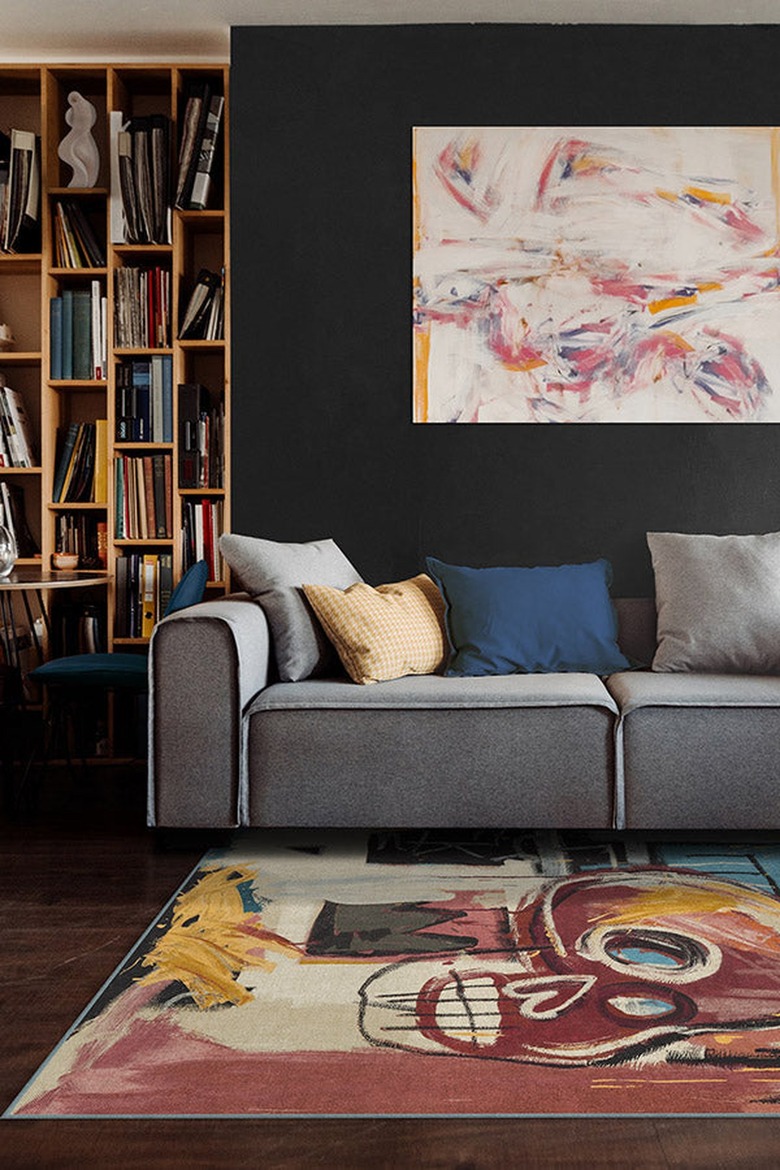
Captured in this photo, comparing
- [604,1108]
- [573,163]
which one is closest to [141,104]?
[573,163]

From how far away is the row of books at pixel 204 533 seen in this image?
4559 mm

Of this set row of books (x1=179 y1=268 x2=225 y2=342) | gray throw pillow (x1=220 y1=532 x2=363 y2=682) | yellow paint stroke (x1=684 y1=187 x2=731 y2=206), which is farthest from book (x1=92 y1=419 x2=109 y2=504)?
yellow paint stroke (x1=684 y1=187 x2=731 y2=206)

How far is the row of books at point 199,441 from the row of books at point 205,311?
21cm

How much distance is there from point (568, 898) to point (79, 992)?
119cm

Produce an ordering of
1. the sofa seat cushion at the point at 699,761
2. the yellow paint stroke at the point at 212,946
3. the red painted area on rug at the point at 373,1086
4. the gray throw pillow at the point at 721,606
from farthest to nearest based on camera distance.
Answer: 1. the gray throw pillow at the point at 721,606
2. the sofa seat cushion at the point at 699,761
3. the yellow paint stroke at the point at 212,946
4. the red painted area on rug at the point at 373,1086

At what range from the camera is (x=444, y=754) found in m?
3.16

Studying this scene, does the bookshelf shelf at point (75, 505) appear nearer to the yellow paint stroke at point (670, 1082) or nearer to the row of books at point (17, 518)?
the row of books at point (17, 518)

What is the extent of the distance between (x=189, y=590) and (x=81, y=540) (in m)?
0.91

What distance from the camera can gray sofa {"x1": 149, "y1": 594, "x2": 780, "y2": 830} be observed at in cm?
314

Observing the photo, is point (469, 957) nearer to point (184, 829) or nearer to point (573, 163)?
point (184, 829)

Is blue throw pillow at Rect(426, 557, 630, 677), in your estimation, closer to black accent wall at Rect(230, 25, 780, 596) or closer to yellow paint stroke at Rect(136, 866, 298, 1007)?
black accent wall at Rect(230, 25, 780, 596)

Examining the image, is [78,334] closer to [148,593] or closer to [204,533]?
[204,533]

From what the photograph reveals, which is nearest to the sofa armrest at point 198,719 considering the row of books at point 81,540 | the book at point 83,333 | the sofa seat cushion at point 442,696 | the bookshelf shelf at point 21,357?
the sofa seat cushion at point 442,696

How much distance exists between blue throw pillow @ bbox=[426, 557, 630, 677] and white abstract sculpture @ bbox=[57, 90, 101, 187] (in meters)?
2.19
